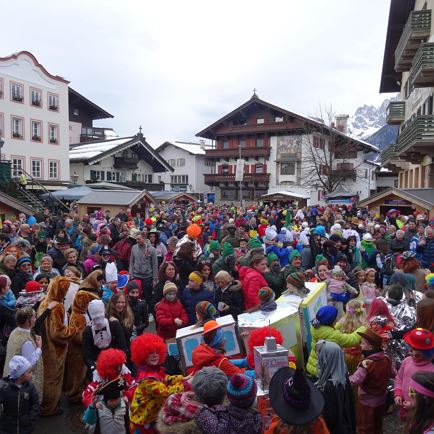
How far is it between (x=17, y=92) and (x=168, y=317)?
31.9 meters

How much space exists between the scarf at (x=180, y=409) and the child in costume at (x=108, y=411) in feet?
3.42

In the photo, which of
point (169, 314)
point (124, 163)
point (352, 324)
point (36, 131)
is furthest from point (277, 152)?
point (352, 324)

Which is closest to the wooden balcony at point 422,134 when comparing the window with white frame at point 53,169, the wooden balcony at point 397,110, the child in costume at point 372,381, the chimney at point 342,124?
the wooden balcony at point 397,110

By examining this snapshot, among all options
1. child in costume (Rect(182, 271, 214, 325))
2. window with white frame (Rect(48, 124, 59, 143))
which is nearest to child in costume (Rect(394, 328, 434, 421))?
child in costume (Rect(182, 271, 214, 325))

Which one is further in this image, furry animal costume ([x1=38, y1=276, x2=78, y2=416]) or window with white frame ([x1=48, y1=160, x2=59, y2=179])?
window with white frame ([x1=48, y1=160, x2=59, y2=179])

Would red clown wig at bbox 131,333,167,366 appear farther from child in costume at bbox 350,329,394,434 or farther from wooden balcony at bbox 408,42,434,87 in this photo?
wooden balcony at bbox 408,42,434,87

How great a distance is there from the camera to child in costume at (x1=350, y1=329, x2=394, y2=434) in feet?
13.5

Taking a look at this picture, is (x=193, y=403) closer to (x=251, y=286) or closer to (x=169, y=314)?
(x=169, y=314)

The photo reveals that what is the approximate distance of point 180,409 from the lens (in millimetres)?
2932

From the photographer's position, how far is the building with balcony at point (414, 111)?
59.7ft

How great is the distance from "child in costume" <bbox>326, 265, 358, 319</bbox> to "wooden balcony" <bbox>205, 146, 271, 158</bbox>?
42.3m

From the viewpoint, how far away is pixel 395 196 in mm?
22094

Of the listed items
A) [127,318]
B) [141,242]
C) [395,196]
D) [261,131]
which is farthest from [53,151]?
[127,318]

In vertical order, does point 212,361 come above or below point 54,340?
above
